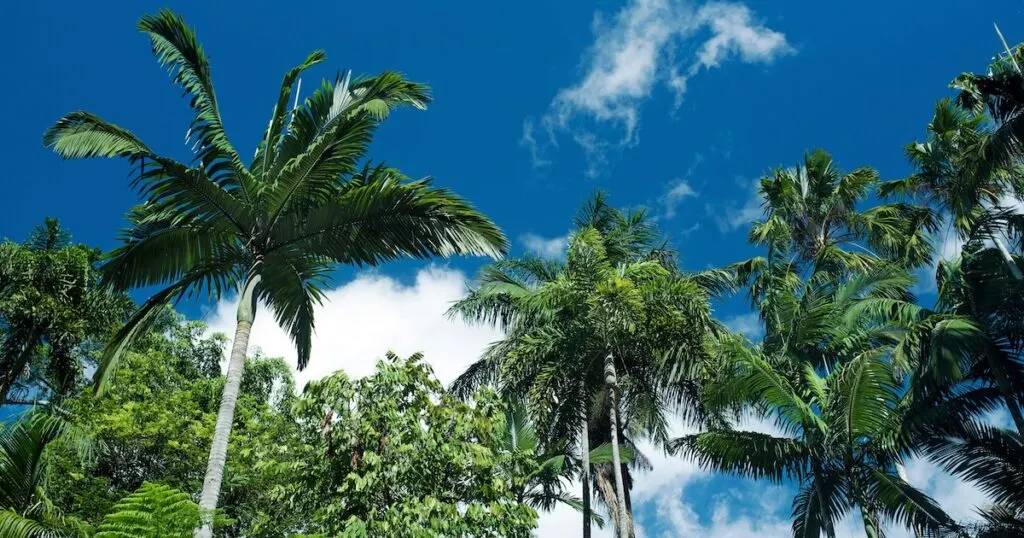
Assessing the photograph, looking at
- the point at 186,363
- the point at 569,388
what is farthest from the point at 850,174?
the point at 186,363

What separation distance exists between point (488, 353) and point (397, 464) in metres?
8.88

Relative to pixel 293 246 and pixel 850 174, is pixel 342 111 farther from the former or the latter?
pixel 850 174

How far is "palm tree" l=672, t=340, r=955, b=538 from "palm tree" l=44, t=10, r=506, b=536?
7.37 metres

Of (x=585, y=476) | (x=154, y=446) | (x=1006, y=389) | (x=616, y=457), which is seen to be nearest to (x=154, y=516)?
(x=616, y=457)

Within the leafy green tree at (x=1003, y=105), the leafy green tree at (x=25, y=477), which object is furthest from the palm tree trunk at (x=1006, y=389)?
the leafy green tree at (x=25, y=477)

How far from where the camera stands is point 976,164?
468 inches

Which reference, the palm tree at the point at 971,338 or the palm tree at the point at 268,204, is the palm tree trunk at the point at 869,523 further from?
the palm tree at the point at 268,204

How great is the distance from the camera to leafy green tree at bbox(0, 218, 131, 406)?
55.3 ft

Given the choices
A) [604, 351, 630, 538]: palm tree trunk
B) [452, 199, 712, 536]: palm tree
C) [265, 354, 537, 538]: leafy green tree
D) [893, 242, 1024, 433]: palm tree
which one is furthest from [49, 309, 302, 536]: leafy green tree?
[893, 242, 1024, 433]: palm tree

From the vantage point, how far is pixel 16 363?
1714 centimetres

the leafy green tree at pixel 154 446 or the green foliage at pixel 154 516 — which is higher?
Answer: the leafy green tree at pixel 154 446

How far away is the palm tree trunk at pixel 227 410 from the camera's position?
760cm

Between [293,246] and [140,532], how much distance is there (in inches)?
173

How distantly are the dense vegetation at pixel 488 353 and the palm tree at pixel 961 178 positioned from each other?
2.9 inches
